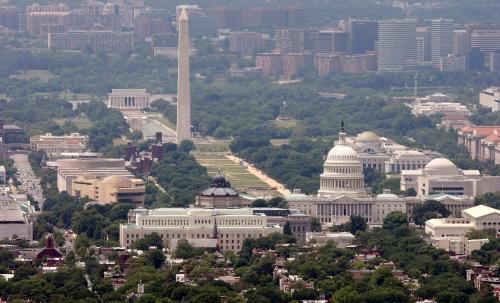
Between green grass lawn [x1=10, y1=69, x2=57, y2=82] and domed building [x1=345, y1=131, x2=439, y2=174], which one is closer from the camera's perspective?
domed building [x1=345, y1=131, x2=439, y2=174]

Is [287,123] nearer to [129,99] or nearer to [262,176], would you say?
[129,99]

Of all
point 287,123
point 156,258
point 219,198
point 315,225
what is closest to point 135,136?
point 287,123

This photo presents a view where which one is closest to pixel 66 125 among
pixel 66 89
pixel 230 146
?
pixel 230 146

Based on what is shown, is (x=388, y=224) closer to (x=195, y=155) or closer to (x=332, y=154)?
(x=332, y=154)

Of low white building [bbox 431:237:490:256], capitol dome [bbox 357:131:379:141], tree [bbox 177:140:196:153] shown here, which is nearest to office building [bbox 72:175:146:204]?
low white building [bbox 431:237:490:256]

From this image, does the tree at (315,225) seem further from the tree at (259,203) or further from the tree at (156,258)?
the tree at (156,258)

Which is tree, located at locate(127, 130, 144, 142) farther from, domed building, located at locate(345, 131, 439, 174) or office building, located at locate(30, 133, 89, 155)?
domed building, located at locate(345, 131, 439, 174)
